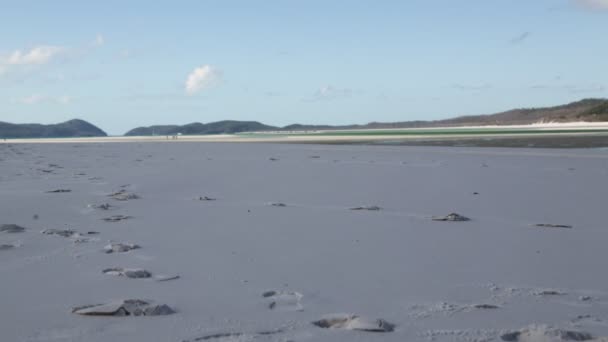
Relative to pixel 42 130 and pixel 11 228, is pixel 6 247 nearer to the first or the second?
pixel 11 228

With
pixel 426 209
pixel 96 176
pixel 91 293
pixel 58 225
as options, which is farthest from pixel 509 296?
pixel 96 176

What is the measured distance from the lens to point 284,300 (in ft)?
12.5

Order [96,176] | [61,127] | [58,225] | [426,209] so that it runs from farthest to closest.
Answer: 1. [61,127]
2. [96,176]
3. [426,209]
4. [58,225]

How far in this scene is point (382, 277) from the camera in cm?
434

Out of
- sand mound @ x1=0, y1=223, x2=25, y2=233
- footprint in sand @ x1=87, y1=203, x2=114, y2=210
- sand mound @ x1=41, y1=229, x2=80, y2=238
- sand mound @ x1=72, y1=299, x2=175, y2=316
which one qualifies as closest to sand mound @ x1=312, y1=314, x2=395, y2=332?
sand mound @ x1=72, y1=299, x2=175, y2=316

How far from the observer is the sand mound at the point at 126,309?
348 centimetres

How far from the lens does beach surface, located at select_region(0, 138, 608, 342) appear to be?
10.9 ft

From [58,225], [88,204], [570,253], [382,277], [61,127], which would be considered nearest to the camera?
[382,277]

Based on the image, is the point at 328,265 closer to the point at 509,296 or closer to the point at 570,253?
the point at 509,296

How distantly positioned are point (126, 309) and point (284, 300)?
0.94 m

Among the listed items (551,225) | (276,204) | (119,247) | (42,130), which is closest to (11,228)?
(119,247)

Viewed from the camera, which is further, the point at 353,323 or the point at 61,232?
the point at 61,232

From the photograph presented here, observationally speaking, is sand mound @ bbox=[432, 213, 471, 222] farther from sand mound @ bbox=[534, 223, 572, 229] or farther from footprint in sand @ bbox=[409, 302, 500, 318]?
footprint in sand @ bbox=[409, 302, 500, 318]

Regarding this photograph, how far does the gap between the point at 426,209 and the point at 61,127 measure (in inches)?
6223
